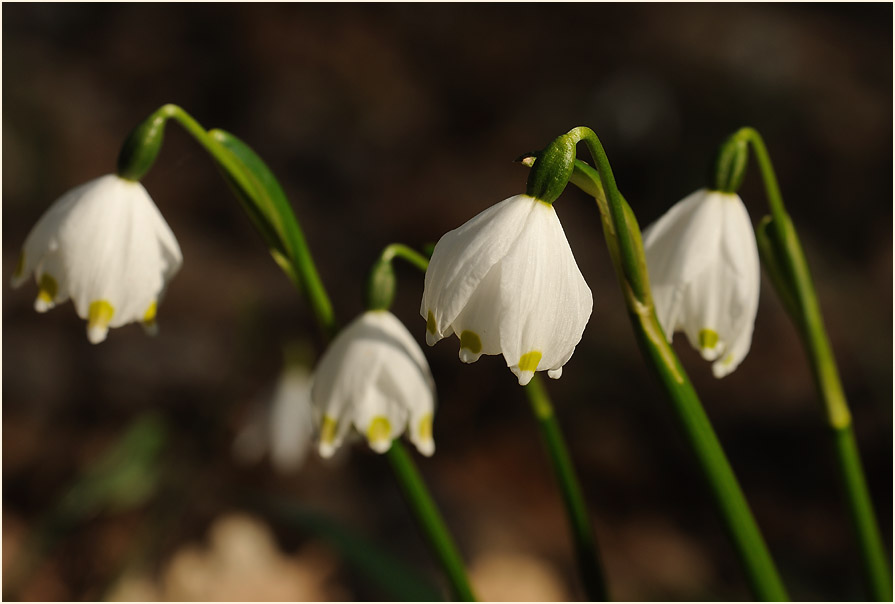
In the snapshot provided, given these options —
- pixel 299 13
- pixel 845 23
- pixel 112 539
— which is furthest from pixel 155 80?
pixel 845 23

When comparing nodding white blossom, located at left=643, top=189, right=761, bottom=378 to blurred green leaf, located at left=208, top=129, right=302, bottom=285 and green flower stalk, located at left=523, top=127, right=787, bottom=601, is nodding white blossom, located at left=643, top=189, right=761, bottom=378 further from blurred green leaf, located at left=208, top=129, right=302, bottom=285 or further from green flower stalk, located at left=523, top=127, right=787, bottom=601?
blurred green leaf, located at left=208, top=129, right=302, bottom=285

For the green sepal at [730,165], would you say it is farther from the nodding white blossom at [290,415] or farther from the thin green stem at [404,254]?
the nodding white blossom at [290,415]

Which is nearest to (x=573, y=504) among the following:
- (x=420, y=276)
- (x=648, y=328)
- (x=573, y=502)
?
(x=573, y=502)

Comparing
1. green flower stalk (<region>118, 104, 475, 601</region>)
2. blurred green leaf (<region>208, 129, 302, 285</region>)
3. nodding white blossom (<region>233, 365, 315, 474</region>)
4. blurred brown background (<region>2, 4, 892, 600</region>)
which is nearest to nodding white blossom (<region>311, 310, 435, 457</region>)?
green flower stalk (<region>118, 104, 475, 601</region>)

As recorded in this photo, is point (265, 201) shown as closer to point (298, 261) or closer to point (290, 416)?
point (298, 261)

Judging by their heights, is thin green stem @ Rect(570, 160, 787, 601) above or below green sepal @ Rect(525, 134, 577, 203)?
below
